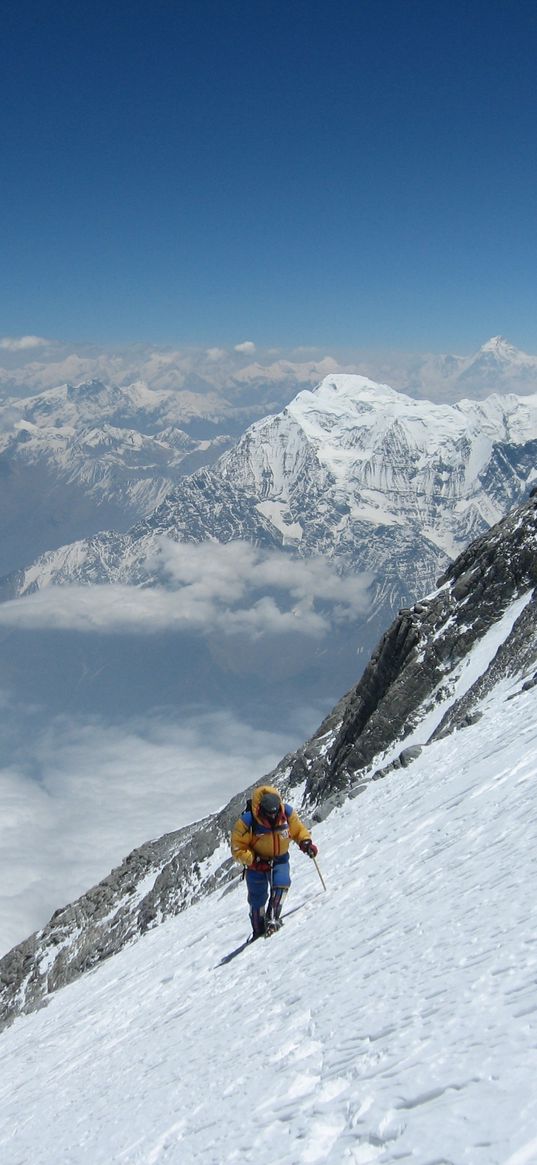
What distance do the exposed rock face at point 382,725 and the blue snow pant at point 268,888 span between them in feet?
44.4

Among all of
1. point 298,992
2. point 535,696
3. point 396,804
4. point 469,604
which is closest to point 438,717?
point 469,604

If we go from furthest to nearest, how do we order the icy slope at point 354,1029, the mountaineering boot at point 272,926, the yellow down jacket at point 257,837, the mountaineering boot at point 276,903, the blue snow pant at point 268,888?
1. the mountaineering boot at point 276,903
2. the mountaineering boot at point 272,926
3. the blue snow pant at point 268,888
4. the yellow down jacket at point 257,837
5. the icy slope at point 354,1029

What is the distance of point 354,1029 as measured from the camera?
27.8ft

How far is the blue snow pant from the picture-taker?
15742 mm

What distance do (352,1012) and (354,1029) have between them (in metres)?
0.58

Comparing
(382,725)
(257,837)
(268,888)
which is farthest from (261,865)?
(382,725)

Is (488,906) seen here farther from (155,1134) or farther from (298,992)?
(155,1134)

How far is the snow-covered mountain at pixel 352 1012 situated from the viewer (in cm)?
633

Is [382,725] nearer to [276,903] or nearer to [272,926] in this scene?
[276,903]

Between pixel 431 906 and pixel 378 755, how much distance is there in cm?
2840

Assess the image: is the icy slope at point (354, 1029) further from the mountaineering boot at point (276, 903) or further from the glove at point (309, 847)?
the glove at point (309, 847)

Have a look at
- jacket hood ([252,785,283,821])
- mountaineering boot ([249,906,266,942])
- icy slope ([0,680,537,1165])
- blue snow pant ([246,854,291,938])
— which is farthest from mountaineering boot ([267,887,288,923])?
jacket hood ([252,785,283,821])

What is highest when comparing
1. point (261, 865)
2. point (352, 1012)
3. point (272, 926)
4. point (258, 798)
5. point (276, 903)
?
point (258, 798)

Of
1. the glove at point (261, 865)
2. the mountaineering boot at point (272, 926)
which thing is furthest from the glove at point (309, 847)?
the mountaineering boot at point (272, 926)
